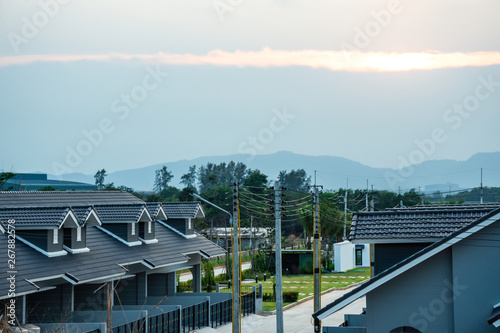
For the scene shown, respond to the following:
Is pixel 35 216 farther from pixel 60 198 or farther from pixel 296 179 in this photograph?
pixel 296 179

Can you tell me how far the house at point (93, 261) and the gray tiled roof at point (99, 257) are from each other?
0.13ft

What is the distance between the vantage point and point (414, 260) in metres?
12.8

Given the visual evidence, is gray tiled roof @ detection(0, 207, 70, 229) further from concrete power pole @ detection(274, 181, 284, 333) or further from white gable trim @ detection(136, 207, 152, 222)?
concrete power pole @ detection(274, 181, 284, 333)

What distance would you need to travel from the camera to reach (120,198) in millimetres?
33938

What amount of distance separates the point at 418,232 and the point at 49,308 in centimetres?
1430

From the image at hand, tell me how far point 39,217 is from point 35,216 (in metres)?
0.21

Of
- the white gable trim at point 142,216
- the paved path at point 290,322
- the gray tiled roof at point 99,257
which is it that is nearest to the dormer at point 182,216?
the gray tiled roof at point 99,257

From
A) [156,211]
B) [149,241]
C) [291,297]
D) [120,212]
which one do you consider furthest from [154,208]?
[291,297]

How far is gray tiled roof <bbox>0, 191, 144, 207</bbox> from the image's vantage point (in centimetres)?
2622

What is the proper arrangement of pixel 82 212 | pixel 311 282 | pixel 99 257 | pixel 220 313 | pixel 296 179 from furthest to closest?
pixel 296 179
pixel 311 282
pixel 220 313
pixel 99 257
pixel 82 212

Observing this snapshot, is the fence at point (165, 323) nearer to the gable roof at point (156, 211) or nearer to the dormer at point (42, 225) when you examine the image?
the dormer at point (42, 225)

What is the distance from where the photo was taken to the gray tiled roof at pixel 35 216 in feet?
73.5

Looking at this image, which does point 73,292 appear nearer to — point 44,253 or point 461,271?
point 44,253

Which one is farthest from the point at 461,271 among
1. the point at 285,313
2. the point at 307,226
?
the point at 307,226
